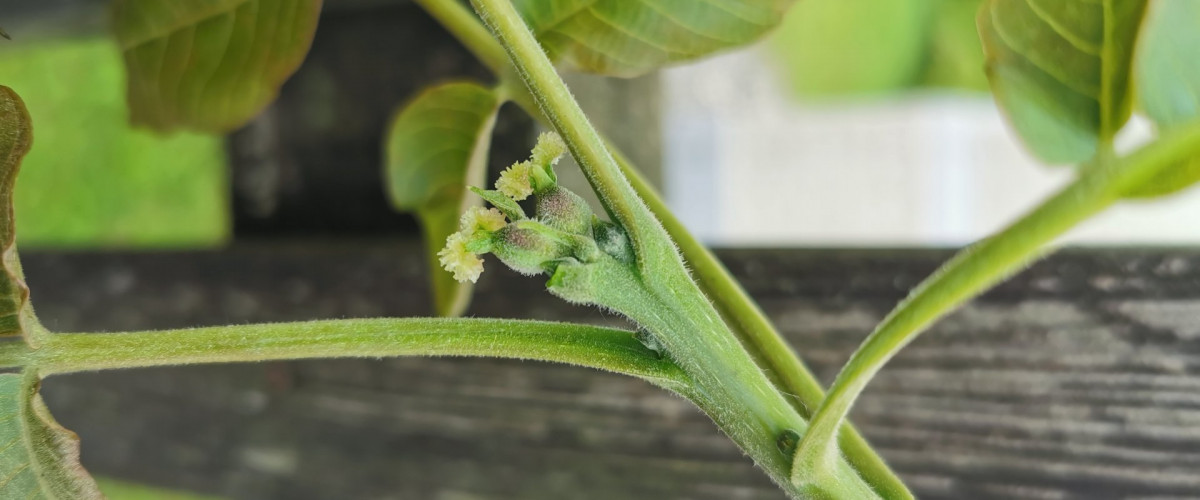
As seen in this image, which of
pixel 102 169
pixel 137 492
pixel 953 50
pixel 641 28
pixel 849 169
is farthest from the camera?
pixel 849 169

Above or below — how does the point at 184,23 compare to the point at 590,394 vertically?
above

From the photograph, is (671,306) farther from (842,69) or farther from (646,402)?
(842,69)

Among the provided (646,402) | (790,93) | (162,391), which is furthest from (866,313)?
(790,93)

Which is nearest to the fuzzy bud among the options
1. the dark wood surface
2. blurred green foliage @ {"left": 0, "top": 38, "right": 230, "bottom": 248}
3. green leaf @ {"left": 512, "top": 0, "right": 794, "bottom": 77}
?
green leaf @ {"left": 512, "top": 0, "right": 794, "bottom": 77}

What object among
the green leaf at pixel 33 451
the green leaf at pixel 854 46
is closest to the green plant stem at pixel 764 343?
the green leaf at pixel 33 451

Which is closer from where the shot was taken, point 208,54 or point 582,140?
point 582,140

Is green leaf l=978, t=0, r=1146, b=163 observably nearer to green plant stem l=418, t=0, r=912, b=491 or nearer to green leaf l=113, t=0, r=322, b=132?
green plant stem l=418, t=0, r=912, b=491

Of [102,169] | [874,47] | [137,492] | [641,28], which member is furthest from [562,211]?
[874,47]

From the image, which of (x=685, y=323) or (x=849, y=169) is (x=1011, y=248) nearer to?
(x=685, y=323)

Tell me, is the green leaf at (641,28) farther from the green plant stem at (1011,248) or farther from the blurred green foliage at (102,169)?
the blurred green foliage at (102,169)
